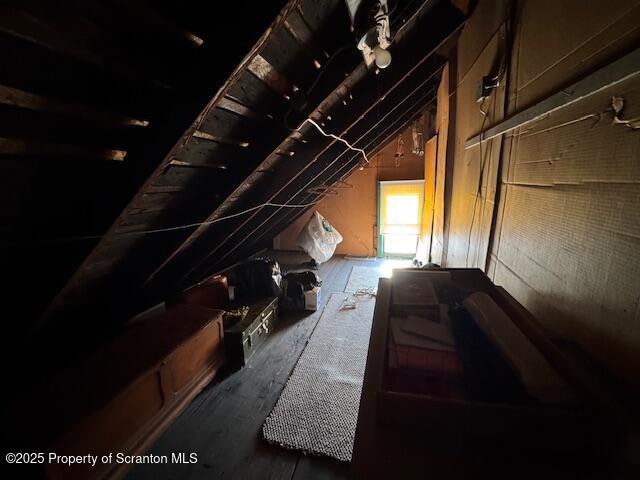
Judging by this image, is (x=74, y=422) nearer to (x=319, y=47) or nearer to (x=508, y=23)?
(x=319, y=47)

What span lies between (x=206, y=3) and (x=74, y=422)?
170 cm

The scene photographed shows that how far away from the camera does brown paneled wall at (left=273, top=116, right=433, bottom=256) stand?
463 cm

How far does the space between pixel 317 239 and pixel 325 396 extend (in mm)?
2928

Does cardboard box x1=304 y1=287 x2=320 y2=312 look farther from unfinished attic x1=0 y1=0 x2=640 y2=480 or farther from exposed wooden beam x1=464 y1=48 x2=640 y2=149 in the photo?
exposed wooden beam x1=464 y1=48 x2=640 y2=149

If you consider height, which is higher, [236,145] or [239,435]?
[236,145]

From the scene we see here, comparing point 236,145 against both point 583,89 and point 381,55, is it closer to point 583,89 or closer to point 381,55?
point 381,55

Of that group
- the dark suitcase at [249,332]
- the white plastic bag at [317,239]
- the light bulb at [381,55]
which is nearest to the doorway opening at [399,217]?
the white plastic bag at [317,239]

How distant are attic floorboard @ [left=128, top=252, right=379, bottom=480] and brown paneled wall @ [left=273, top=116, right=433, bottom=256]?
3.08 metres

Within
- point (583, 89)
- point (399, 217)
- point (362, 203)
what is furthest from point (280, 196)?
point (399, 217)

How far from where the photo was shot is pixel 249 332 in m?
2.24

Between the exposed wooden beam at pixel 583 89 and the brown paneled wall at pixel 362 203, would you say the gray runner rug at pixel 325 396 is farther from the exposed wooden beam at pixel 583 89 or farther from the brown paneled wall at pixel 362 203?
the brown paneled wall at pixel 362 203

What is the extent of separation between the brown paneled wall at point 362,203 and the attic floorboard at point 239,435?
10.1ft

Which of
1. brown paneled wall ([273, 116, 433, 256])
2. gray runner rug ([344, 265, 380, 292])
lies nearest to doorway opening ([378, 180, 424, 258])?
brown paneled wall ([273, 116, 433, 256])

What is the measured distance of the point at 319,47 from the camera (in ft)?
3.90
